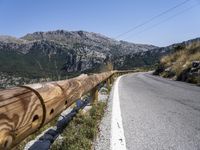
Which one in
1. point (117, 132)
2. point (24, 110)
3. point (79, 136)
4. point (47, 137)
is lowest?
point (47, 137)

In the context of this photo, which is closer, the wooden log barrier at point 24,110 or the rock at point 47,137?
the wooden log barrier at point 24,110

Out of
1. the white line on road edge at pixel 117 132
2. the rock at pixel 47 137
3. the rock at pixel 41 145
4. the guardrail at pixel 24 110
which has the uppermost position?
the guardrail at pixel 24 110

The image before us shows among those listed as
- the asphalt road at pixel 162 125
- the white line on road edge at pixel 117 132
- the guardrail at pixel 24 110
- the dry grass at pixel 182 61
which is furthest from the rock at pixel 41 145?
the dry grass at pixel 182 61

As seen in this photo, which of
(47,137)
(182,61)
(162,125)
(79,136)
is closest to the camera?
(79,136)

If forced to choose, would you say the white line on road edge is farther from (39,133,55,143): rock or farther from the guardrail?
the guardrail

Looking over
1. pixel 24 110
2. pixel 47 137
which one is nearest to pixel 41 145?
pixel 47 137

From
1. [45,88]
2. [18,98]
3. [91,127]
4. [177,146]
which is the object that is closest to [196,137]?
[177,146]

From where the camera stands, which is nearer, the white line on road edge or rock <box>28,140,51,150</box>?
the white line on road edge

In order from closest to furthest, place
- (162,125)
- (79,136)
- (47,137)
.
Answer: (79,136), (162,125), (47,137)

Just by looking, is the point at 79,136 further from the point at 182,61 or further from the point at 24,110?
the point at 182,61

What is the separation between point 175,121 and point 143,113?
1.15 metres

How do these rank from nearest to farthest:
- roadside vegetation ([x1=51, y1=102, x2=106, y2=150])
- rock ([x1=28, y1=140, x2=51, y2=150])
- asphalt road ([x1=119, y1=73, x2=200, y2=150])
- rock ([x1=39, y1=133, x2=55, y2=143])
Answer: roadside vegetation ([x1=51, y1=102, x2=106, y2=150]) < asphalt road ([x1=119, y1=73, x2=200, y2=150]) < rock ([x1=28, y1=140, x2=51, y2=150]) < rock ([x1=39, y1=133, x2=55, y2=143])

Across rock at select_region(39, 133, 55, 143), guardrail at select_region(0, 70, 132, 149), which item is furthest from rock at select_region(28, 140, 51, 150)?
guardrail at select_region(0, 70, 132, 149)

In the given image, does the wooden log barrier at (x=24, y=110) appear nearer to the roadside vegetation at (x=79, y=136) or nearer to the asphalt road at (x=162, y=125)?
the roadside vegetation at (x=79, y=136)
